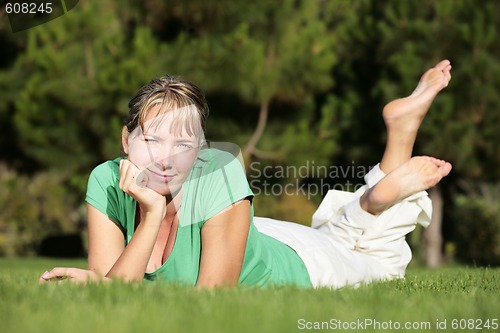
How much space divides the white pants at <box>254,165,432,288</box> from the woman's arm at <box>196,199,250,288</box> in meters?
1.16

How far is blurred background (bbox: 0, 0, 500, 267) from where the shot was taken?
12.1m

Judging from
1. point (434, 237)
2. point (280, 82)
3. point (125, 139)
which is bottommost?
point (434, 237)

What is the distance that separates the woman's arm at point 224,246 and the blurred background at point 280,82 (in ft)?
27.9

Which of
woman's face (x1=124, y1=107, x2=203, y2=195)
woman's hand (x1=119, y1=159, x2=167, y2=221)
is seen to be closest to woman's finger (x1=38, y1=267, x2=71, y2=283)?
woman's hand (x1=119, y1=159, x2=167, y2=221)

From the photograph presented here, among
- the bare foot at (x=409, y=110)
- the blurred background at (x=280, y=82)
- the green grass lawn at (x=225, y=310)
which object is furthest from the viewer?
the blurred background at (x=280, y=82)

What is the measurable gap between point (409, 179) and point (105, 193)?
1890mm

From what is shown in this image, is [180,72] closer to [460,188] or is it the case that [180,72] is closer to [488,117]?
[488,117]

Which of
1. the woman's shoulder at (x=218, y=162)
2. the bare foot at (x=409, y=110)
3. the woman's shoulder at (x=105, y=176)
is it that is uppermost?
the bare foot at (x=409, y=110)

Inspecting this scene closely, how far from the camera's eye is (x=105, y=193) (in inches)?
140

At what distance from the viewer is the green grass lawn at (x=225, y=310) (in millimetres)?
2049

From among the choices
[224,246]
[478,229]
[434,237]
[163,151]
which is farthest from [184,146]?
[478,229]

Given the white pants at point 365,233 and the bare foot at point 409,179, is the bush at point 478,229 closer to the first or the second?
the white pants at point 365,233

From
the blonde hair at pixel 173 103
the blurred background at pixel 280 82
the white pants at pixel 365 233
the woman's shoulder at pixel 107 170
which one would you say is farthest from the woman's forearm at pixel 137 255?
the blurred background at pixel 280 82

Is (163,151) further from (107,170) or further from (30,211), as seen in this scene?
(30,211)
